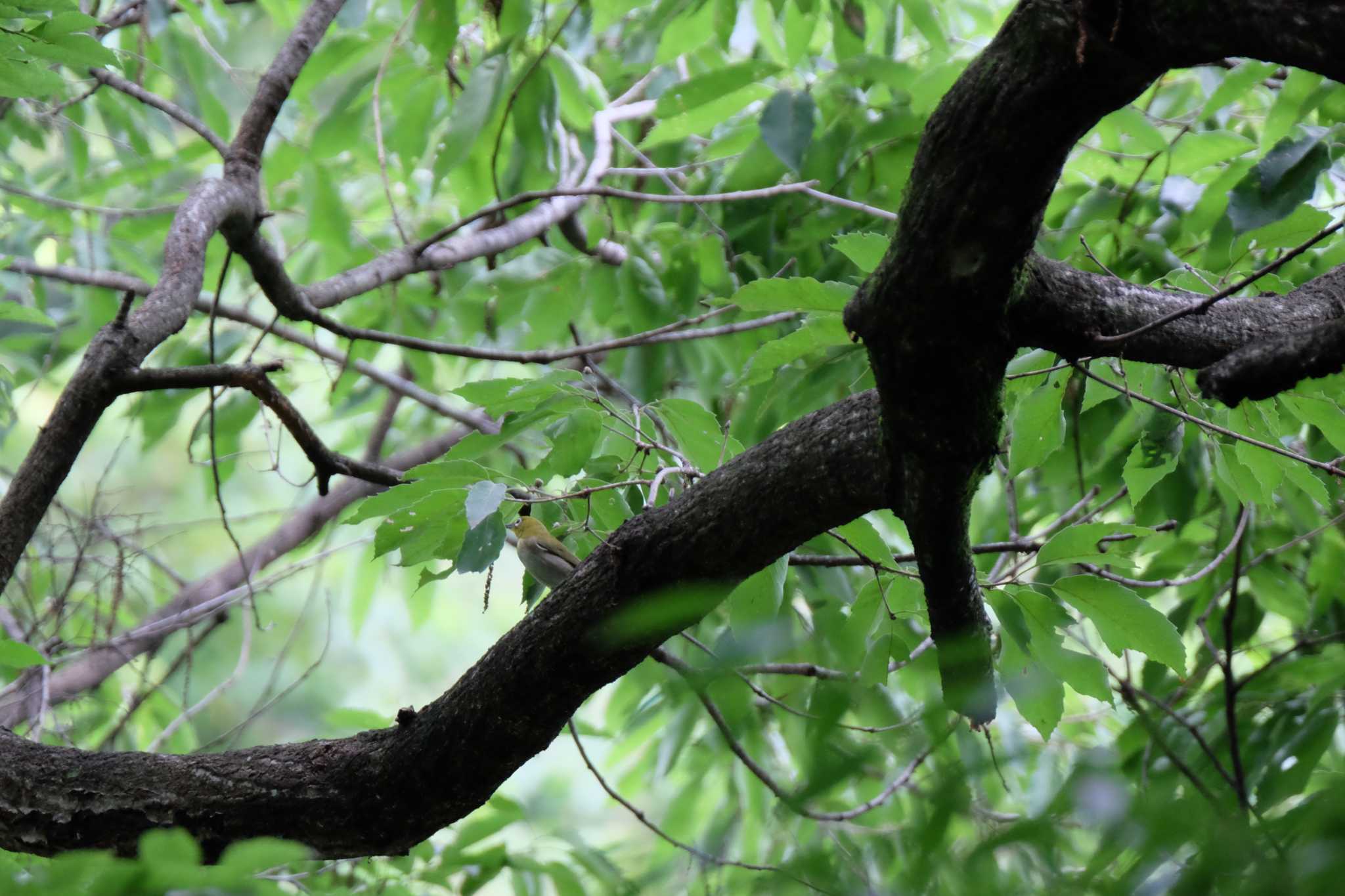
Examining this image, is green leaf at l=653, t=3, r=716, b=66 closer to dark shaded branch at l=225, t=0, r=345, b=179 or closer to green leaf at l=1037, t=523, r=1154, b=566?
dark shaded branch at l=225, t=0, r=345, b=179

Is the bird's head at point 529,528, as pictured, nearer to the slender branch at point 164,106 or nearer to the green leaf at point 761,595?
the green leaf at point 761,595

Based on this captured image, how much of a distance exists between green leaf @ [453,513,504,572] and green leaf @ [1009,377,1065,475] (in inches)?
30.8

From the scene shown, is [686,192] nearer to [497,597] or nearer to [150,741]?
[150,741]

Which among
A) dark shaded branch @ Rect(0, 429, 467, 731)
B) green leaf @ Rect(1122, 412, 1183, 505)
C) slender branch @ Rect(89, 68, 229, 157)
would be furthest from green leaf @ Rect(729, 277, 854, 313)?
dark shaded branch @ Rect(0, 429, 467, 731)

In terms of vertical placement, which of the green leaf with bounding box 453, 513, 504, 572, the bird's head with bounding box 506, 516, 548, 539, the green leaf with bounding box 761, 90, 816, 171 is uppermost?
the green leaf with bounding box 761, 90, 816, 171

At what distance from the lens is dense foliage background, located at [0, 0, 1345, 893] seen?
82 centimetres

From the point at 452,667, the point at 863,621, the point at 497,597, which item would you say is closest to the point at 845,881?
the point at 863,621

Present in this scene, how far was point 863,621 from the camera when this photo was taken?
156 centimetres

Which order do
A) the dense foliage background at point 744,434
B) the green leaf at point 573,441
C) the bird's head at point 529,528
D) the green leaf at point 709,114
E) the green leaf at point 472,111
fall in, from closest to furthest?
the dense foliage background at point 744,434 → the green leaf at point 573,441 → the bird's head at point 529,528 → the green leaf at point 472,111 → the green leaf at point 709,114

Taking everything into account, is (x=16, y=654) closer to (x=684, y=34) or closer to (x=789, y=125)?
(x=789, y=125)

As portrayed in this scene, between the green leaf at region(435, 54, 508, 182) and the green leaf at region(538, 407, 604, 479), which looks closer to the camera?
the green leaf at region(538, 407, 604, 479)

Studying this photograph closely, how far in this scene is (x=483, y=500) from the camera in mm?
1255

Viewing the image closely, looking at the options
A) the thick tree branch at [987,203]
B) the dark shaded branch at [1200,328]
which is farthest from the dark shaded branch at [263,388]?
the dark shaded branch at [1200,328]

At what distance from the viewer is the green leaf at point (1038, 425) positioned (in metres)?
1.55
